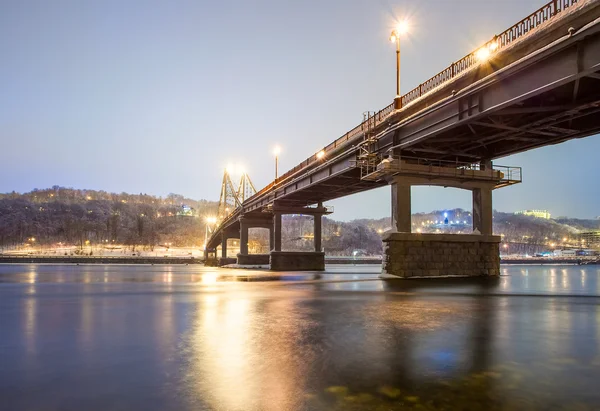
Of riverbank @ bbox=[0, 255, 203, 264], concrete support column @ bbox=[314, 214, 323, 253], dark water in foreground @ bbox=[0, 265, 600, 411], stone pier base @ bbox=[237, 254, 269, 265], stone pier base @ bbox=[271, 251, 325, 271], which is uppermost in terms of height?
concrete support column @ bbox=[314, 214, 323, 253]

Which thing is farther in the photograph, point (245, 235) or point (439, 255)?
point (245, 235)

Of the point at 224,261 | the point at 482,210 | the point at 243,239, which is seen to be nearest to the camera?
the point at 482,210

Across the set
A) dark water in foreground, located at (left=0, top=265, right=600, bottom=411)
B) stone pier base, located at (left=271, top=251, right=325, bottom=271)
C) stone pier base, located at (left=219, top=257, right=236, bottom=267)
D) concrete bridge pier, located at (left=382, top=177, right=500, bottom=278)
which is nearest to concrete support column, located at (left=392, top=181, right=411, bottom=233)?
concrete bridge pier, located at (left=382, top=177, right=500, bottom=278)

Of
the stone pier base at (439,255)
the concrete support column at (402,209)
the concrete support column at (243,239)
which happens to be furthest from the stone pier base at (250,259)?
the concrete support column at (402,209)

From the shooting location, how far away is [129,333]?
10.7 meters

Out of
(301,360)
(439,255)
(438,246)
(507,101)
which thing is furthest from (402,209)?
(301,360)

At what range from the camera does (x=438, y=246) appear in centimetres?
3381

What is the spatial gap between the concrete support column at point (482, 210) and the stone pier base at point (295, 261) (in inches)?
1355

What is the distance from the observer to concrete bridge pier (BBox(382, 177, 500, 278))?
32.6 m

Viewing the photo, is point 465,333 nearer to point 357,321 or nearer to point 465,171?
point 357,321

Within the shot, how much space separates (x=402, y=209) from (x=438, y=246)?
4.11m

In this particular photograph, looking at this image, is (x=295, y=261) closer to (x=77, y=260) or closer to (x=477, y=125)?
(x=477, y=125)

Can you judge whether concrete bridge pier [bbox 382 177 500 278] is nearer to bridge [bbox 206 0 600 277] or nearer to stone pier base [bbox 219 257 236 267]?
bridge [bbox 206 0 600 277]

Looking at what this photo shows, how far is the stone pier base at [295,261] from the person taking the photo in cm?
6719
